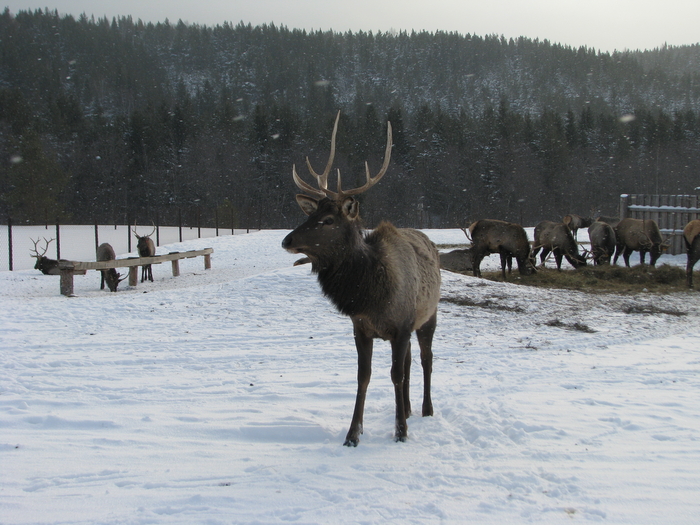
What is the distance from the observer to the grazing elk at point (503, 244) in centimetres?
1520

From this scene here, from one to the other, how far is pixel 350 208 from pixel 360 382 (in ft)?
4.83

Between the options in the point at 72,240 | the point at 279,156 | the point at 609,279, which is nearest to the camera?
the point at 609,279

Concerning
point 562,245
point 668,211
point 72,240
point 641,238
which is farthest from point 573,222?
point 72,240

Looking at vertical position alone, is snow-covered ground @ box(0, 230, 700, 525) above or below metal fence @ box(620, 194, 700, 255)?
below

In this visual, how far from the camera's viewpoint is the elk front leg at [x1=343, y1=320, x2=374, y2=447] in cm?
410

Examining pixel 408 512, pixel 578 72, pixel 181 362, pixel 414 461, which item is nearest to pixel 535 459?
pixel 414 461

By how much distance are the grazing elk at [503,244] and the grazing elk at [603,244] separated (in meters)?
3.19

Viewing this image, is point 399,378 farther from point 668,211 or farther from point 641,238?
point 668,211

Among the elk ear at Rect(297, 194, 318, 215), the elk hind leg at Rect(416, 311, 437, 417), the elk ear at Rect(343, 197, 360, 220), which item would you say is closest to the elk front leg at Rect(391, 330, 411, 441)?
the elk hind leg at Rect(416, 311, 437, 417)

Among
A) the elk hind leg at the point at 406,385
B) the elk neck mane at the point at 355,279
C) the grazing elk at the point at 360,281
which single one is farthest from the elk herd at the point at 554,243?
the elk neck mane at the point at 355,279

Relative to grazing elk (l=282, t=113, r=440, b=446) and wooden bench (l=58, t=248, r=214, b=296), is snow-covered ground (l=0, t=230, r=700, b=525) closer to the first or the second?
grazing elk (l=282, t=113, r=440, b=446)

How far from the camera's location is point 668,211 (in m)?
19.7

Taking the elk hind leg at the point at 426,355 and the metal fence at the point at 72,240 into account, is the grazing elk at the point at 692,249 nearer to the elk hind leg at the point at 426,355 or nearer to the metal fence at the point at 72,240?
the elk hind leg at the point at 426,355

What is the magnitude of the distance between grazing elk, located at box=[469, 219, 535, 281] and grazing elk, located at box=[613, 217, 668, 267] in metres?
4.14
